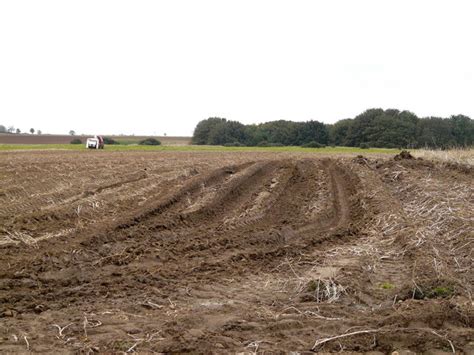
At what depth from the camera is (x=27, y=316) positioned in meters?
4.70

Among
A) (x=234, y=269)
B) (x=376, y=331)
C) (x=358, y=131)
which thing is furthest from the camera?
(x=358, y=131)

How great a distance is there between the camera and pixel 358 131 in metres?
66.4

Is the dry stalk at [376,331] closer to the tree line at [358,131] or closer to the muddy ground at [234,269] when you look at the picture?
the muddy ground at [234,269]

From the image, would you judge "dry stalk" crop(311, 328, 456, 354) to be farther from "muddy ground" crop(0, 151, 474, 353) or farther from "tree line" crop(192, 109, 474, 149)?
"tree line" crop(192, 109, 474, 149)

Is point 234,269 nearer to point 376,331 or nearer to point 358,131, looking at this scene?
point 376,331

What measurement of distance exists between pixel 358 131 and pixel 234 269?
63.1 meters

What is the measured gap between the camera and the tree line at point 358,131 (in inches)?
2448

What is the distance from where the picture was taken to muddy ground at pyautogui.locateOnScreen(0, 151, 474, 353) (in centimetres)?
421

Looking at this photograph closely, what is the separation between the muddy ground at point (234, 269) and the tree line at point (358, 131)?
155 ft

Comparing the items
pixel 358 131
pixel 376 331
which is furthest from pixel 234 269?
pixel 358 131

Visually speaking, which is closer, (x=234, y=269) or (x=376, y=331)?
(x=376, y=331)

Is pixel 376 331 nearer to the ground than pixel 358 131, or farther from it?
nearer to the ground

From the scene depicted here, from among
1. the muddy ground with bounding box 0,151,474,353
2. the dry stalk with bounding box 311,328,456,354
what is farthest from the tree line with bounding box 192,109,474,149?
the dry stalk with bounding box 311,328,456,354

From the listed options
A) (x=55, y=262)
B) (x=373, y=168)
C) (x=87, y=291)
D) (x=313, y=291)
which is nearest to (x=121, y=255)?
(x=55, y=262)
